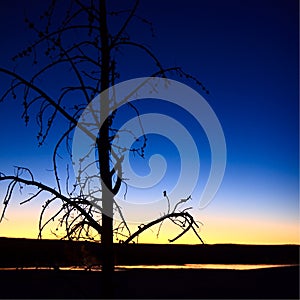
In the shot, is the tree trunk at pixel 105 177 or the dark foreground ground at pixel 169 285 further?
the dark foreground ground at pixel 169 285

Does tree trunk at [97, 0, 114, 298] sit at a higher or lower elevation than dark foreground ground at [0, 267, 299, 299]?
higher

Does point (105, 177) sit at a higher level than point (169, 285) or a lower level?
higher

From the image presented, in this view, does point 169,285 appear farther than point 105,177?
Yes

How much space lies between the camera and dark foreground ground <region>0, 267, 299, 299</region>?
631 centimetres

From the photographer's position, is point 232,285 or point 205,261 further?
point 205,261

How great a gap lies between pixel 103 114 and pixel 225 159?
1138 mm

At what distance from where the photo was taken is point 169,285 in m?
7.50

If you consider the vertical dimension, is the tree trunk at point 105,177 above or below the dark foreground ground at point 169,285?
above

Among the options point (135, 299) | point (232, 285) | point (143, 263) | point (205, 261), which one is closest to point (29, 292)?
point (135, 299)

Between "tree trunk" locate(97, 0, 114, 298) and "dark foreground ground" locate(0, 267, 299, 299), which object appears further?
"dark foreground ground" locate(0, 267, 299, 299)

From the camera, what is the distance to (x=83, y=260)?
430cm

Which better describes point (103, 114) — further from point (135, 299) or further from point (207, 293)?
point (207, 293)

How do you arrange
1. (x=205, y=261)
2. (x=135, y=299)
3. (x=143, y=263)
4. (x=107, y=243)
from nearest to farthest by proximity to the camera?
(x=107, y=243)
(x=135, y=299)
(x=143, y=263)
(x=205, y=261)

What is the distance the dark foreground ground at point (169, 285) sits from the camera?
6.31 m
